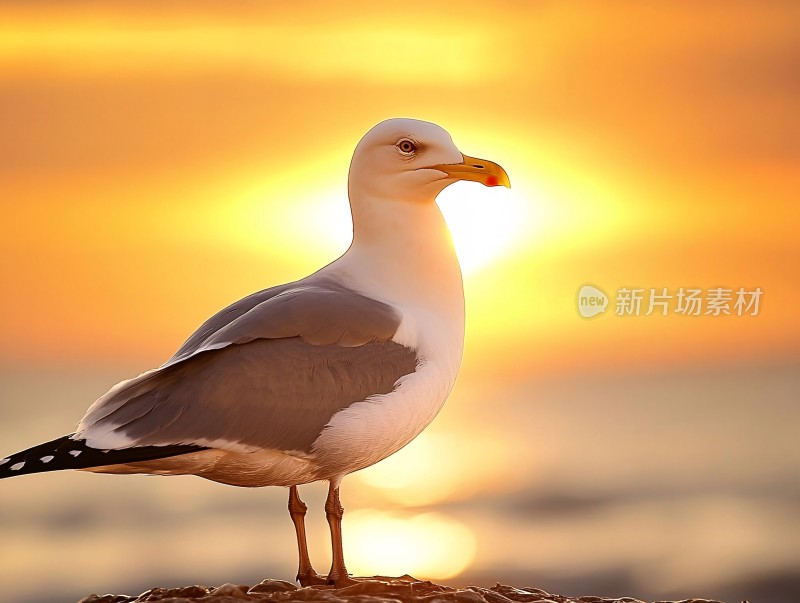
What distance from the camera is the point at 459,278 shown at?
33.0 ft

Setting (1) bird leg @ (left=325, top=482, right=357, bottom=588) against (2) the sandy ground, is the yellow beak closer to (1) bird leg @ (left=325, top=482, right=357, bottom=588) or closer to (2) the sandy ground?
(1) bird leg @ (left=325, top=482, right=357, bottom=588)

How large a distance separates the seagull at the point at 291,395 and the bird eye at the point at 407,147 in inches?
Result: 36.8

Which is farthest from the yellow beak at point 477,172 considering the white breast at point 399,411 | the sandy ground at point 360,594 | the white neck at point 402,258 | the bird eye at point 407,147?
the sandy ground at point 360,594

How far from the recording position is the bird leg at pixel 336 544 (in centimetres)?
907

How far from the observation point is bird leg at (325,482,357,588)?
9070 mm

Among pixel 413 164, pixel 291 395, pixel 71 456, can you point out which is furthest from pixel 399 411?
pixel 71 456

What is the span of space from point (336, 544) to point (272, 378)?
1335 millimetres

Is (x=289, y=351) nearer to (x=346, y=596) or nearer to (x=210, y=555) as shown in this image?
(x=346, y=596)

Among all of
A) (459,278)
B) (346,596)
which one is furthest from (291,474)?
(459,278)

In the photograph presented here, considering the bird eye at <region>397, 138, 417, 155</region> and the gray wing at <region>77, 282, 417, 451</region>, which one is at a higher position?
the bird eye at <region>397, 138, 417, 155</region>

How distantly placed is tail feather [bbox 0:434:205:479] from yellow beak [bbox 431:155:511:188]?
2889 millimetres

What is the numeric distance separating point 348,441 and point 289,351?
745 mm

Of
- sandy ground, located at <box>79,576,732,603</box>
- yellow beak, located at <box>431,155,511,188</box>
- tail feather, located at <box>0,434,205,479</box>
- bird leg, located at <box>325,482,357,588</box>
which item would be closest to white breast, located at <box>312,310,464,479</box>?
bird leg, located at <box>325,482,357,588</box>

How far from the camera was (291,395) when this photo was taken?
8953mm
